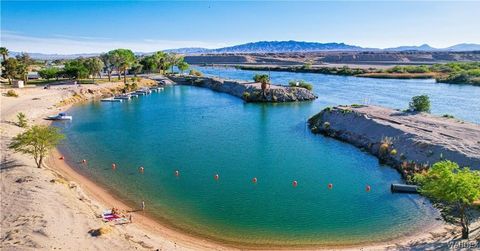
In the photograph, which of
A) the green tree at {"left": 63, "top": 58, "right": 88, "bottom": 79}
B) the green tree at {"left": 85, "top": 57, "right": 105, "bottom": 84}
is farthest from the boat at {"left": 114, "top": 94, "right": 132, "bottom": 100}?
the green tree at {"left": 63, "top": 58, "right": 88, "bottom": 79}

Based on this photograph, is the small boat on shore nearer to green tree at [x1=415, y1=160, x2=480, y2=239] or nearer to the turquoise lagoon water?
the turquoise lagoon water

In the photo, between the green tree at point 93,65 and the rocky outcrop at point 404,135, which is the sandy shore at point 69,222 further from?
the green tree at point 93,65

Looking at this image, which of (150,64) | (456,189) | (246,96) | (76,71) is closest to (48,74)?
(76,71)

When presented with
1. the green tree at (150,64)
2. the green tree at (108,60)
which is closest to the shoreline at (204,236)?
the green tree at (108,60)

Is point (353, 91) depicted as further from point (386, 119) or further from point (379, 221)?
point (379, 221)

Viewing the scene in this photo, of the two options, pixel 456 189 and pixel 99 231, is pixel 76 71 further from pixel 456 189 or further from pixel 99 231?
pixel 456 189

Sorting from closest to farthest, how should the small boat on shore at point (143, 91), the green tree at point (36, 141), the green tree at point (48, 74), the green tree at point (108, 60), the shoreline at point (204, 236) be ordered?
the shoreline at point (204, 236)
the green tree at point (36, 141)
the small boat on shore at point (143, 91)
the green tree at point (48, 74)
the green tree at point (108, 60)
